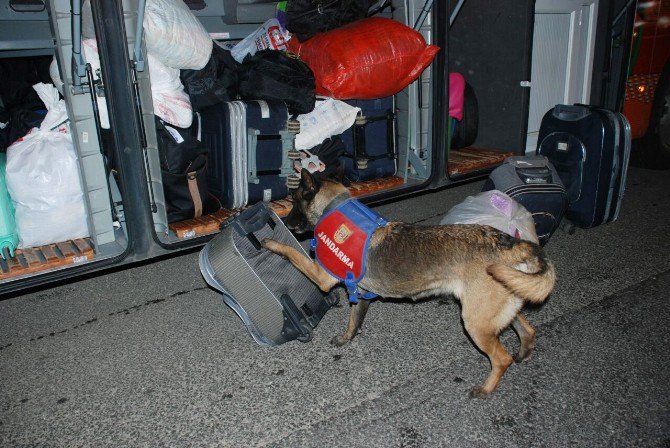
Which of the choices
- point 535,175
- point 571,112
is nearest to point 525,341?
point 535,175

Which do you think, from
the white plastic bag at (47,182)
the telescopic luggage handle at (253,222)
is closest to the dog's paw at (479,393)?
the telescopic luggage handle at (253,222)

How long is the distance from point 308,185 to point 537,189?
189 cm

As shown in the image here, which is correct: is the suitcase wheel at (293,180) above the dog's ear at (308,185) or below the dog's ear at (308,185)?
below

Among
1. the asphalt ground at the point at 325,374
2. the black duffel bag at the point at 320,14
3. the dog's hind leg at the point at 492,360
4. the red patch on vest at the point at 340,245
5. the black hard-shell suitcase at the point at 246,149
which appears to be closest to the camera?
the asphalt ground at the point at 325,374

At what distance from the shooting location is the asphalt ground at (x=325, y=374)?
229cm

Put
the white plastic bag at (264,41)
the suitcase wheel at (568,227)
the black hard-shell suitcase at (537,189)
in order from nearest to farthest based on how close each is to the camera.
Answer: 1. the black hard-shell suitcase at (537,189)
2. the white plastic bag at (264,41)
3. the suitcase wheel at (568,227)

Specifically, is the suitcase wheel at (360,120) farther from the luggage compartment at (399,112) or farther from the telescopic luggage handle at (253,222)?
the telescopic luggage handle at (253,222)

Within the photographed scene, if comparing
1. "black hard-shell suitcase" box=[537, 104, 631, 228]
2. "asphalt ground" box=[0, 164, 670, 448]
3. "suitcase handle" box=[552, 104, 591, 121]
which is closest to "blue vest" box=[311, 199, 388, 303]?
"asphalt ground" box=[0, 164, 670, 448]

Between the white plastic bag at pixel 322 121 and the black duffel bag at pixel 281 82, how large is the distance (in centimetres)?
9

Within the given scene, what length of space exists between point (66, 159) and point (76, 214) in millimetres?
353

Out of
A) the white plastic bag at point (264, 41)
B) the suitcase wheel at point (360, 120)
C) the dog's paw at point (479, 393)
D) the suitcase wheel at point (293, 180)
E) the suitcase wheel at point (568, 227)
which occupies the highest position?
the white plastic bag at point (264, 41)

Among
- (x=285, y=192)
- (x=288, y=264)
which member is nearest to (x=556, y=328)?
(x=288, y=264)

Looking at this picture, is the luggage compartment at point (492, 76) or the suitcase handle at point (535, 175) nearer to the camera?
the suitcase handle at point (535, 175)

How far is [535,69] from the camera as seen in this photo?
5.01 metres
